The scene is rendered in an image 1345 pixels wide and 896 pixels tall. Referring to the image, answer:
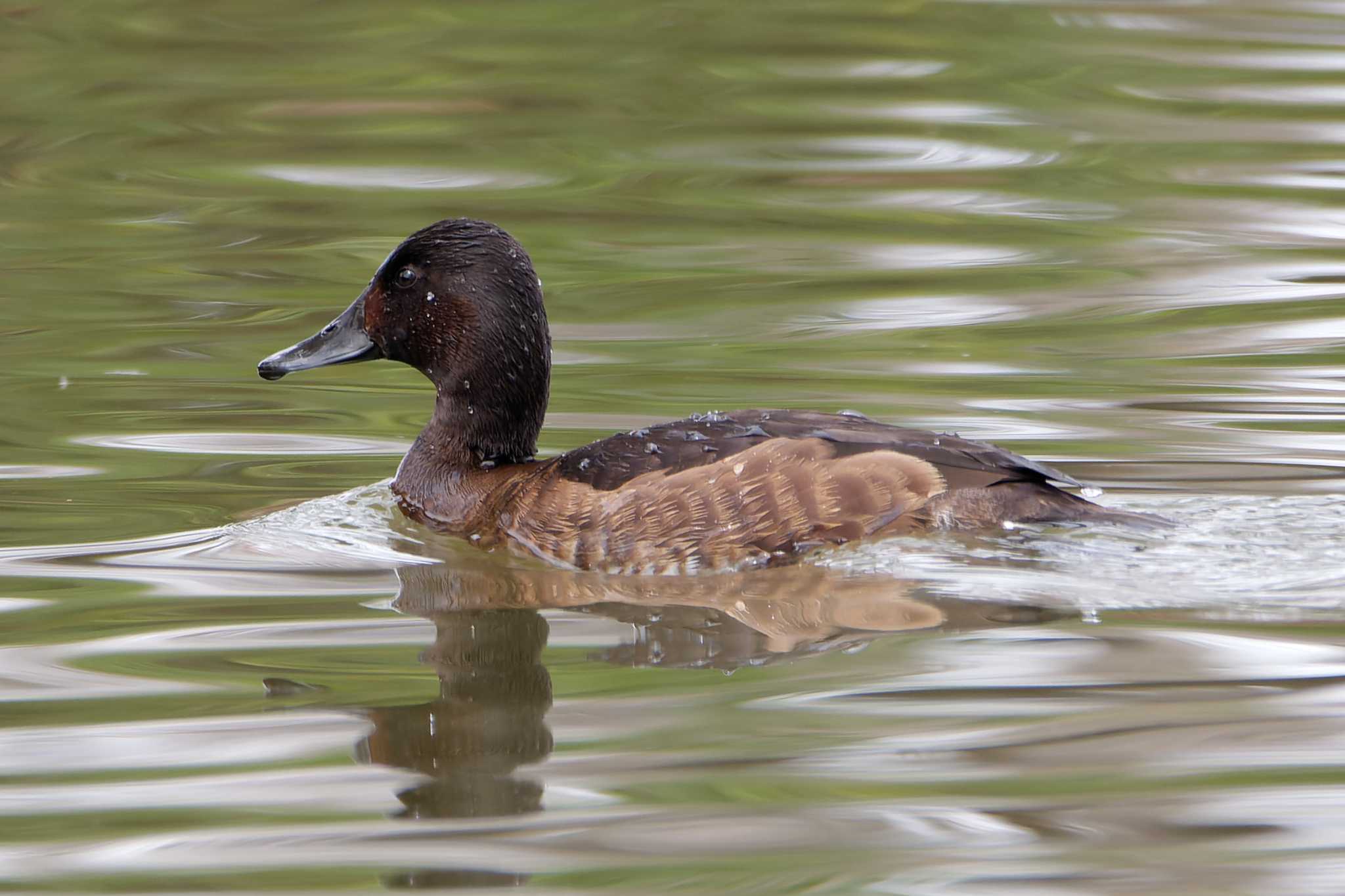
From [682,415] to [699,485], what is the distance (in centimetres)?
178

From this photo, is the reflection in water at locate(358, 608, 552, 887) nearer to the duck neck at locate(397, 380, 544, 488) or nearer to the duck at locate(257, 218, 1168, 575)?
the duck at locate(257, 218, 1168, 575)

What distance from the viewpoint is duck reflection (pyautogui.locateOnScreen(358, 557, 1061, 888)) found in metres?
4.85

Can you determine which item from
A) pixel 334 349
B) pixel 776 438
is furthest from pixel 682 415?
pixel 776 438

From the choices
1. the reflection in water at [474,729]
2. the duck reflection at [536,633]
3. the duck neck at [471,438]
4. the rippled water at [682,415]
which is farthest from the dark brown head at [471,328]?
the reflection in water at [474,729]

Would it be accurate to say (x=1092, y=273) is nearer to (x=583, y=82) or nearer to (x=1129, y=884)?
(x=583, y=82)

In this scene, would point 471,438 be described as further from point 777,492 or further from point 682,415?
point 777,492

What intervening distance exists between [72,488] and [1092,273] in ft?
17.4

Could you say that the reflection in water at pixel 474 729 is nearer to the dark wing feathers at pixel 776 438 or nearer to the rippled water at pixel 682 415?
the rippled water at pixel 682 415

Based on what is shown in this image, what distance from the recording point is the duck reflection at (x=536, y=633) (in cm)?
Result: 485

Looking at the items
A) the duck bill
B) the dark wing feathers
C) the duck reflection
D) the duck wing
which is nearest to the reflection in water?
the duck reflection

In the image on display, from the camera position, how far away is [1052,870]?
4113 mm

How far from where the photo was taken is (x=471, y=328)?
723cm

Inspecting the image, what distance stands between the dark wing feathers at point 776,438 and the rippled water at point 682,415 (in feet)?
0.67

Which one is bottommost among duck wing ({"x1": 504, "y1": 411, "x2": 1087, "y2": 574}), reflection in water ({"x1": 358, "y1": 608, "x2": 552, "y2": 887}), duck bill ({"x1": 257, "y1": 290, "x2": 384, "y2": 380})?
reflection in water ({"x1": 358, "y1": 608, "x2": 552, "y2": 887})
